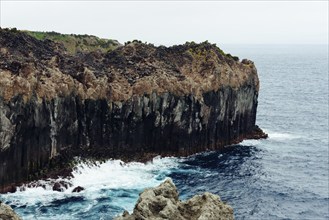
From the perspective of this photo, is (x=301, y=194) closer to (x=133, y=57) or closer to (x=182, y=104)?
(x=182, y=104)

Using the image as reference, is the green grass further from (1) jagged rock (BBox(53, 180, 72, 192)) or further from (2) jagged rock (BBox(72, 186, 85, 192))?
(2) jagged rock (BBox(72, 186, 85, 192))

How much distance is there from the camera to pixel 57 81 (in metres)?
80.1

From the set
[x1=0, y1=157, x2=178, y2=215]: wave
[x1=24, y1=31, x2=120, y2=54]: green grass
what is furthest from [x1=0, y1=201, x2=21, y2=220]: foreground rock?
[x1=24, y1=31, x2=120, y2=54]: green grass

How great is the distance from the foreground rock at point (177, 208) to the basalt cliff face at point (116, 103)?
40791mm

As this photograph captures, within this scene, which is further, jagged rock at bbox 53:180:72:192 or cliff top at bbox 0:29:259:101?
cliff top at bbox 0:29:259:101

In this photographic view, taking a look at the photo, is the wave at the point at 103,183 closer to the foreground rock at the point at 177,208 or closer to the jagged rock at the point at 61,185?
the jagged rock at the point at 61,185

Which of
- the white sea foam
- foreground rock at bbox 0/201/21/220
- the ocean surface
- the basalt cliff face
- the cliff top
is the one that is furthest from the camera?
the cliff top

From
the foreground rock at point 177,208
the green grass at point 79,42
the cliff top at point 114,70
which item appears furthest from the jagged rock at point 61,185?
the green grass at point 79,42

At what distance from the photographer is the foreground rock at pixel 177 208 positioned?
32.2 meters

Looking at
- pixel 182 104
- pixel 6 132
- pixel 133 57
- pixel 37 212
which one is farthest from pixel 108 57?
pixel 37 212

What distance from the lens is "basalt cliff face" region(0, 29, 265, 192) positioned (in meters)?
72.8

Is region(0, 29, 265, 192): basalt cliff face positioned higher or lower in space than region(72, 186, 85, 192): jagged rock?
higher

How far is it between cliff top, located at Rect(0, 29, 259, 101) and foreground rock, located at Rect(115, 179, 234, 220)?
43075 mm

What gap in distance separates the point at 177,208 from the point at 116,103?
54.9 metres
